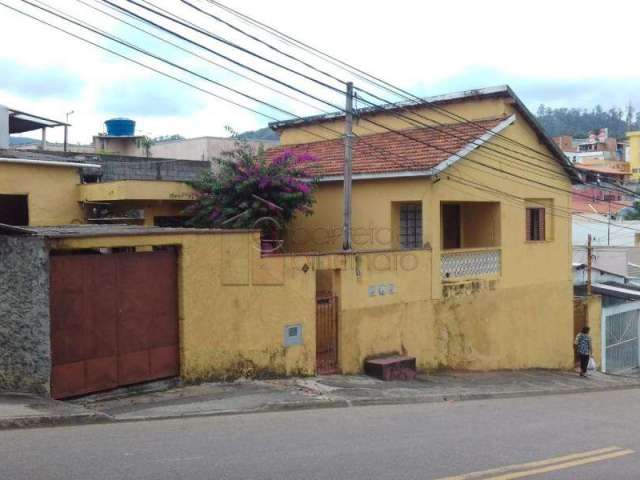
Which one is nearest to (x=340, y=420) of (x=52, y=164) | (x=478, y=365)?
(x=478, y=365)

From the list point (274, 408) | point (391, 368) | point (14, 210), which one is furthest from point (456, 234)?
point (14, 210)

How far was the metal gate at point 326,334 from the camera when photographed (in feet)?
42.1

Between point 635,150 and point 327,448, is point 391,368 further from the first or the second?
point 635,150

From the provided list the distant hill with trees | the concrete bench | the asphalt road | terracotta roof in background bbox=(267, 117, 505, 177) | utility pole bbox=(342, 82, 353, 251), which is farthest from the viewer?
the distant hill with trees

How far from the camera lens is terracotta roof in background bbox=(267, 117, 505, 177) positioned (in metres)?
A: 15.7

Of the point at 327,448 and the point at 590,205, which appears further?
the point at 590,205

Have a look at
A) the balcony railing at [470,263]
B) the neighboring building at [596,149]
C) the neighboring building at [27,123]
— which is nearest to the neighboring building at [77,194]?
the neighboring building at [27,123]

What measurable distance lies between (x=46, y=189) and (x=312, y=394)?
27.2 feet

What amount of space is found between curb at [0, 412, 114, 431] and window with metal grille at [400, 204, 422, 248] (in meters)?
9.86

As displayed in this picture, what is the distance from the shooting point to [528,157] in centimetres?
1823

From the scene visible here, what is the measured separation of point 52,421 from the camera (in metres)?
7.84

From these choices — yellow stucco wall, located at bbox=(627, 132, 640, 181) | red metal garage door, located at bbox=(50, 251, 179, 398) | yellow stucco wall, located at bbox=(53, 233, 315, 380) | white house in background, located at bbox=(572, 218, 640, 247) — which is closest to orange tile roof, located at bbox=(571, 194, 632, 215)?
white house in background, located at bbox=(572, 218, 640, 247)

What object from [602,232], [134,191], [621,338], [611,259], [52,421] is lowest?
[621,338]

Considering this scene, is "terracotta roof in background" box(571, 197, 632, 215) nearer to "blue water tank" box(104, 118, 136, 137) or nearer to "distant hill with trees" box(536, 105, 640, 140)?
"blue water tank" box(104, 118, 136, 137)
